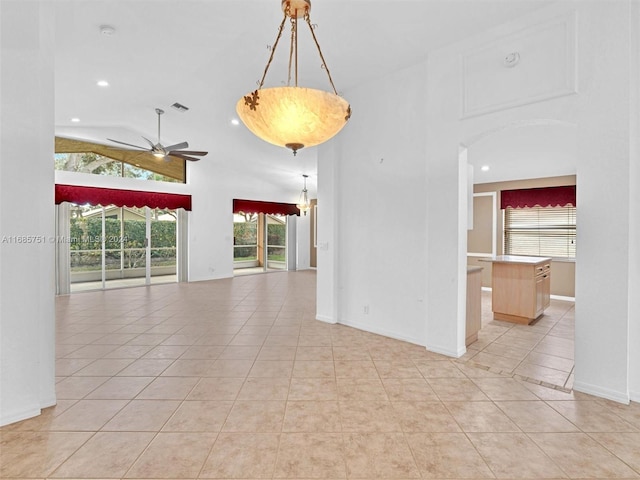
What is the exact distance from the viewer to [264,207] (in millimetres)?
9836

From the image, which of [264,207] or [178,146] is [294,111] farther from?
[264,207]

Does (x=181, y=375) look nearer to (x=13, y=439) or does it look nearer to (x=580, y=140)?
(x=13, y=439)

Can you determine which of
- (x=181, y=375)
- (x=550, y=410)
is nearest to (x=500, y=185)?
(x=550, y=410)

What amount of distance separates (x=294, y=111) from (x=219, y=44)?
7.96 feet

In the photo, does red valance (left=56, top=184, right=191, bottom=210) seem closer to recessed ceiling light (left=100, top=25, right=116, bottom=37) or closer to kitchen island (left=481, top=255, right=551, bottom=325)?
recessed ceiling light (left=100, top=25, right=116, bottom=37)

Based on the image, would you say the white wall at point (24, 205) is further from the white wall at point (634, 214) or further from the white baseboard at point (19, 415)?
the white wall at point (634, 214)

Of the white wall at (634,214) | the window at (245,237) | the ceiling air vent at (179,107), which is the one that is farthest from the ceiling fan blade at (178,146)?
the white wall at (634,214)

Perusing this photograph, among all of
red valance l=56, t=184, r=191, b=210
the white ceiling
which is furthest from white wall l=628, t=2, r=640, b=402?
red valance l=56, t=184, r=191, b=210

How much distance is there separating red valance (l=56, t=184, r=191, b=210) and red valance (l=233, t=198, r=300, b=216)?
1.44 metres

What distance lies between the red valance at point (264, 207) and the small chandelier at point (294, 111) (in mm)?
7675

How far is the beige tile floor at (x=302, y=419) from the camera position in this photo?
177cm

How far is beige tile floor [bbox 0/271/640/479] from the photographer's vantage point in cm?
177

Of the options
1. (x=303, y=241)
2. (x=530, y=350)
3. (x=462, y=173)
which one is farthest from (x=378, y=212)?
(x=303, y=241)

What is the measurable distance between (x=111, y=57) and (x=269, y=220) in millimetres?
7259
